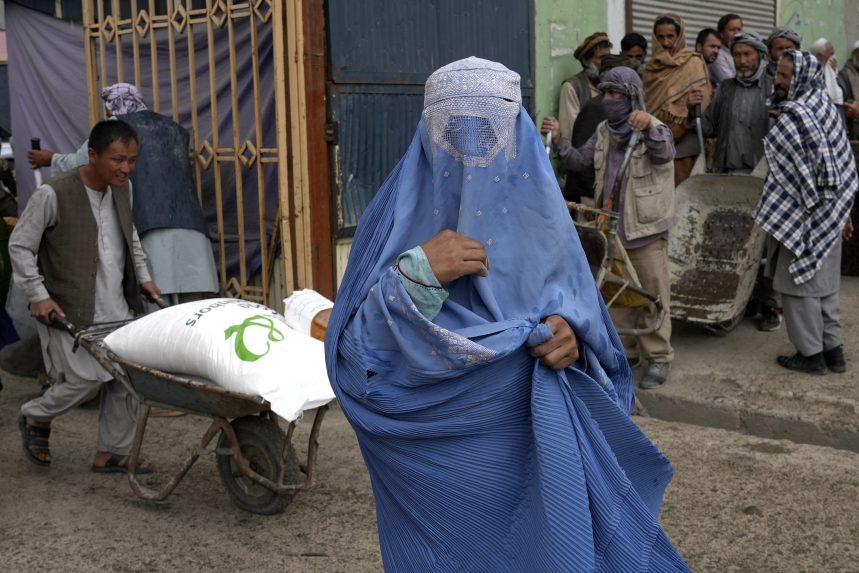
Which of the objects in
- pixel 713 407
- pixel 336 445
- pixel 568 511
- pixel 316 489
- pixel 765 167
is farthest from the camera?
pixel 765 167

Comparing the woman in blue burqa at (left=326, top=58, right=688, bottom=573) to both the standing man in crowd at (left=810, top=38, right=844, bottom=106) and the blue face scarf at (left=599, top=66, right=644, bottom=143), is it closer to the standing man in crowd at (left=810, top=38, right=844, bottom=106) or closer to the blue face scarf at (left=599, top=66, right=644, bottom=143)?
the blue face scarf at (left=599, top=66, right=644, bottom=143)

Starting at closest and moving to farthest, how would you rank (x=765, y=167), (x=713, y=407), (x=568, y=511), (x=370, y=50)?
(x=568, y=511)
(x=713, y=407)
(x=370, y=50)
(x=765, y=167)

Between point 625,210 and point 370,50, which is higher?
point 370,50

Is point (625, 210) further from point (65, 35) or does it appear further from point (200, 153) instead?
point (65, 35)

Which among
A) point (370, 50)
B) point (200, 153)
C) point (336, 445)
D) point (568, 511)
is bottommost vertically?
point (336, 445)

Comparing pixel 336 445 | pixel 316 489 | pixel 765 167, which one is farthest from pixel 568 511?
pixel 765 167

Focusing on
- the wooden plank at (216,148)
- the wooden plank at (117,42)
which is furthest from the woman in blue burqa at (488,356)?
the wooden plank at (117,42)

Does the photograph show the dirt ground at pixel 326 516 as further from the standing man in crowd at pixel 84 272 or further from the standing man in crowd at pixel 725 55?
the standing man in crowd at pixel 725 55

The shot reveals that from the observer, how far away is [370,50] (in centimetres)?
600

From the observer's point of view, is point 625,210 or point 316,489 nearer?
point 316,489

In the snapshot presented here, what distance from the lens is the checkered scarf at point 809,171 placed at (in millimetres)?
5734

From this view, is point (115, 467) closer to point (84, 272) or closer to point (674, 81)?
point (84, 272)

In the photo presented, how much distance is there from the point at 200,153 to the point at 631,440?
434cm

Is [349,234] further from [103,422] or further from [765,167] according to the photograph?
[765,167]
